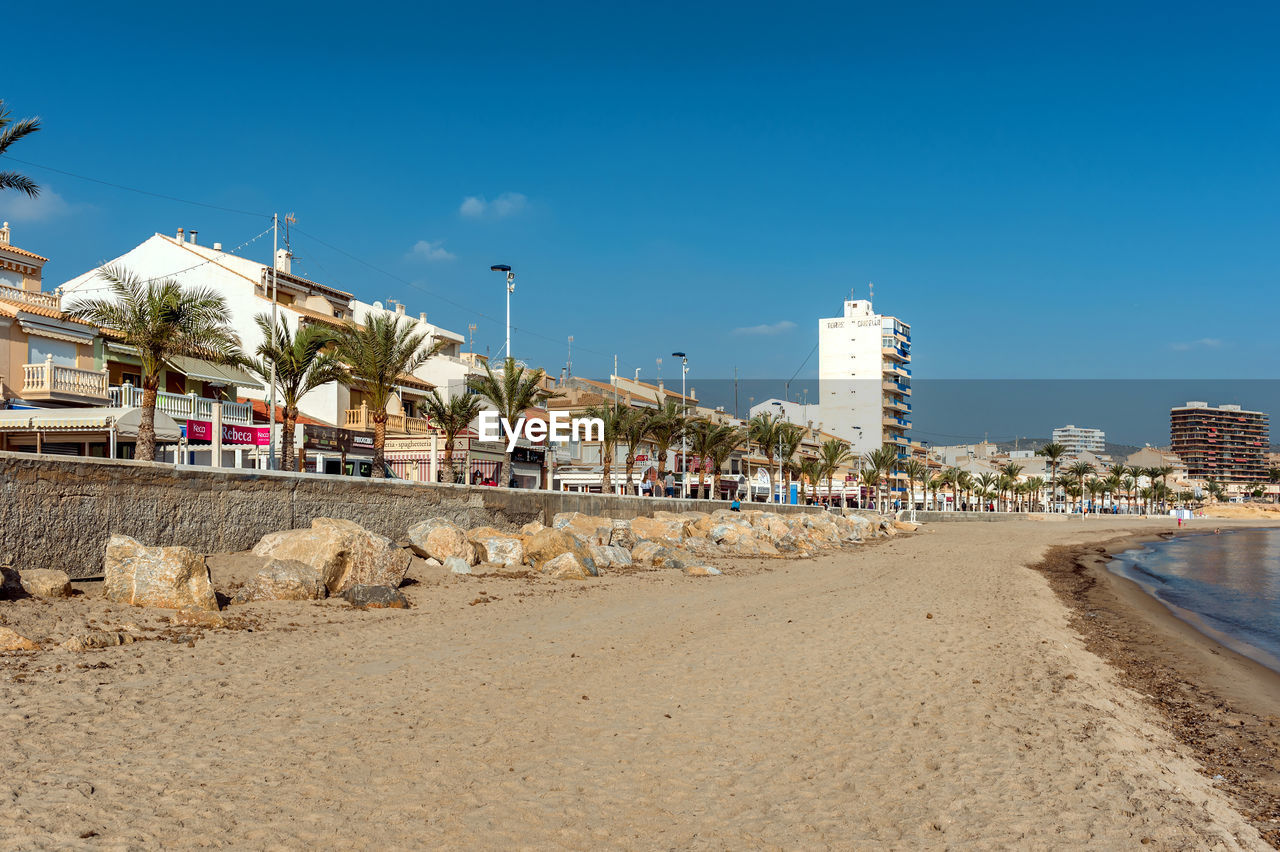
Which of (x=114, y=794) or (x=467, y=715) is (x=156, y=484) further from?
(x=114, y=794)

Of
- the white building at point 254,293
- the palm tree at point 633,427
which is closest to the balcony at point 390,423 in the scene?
the white building at point 254,293

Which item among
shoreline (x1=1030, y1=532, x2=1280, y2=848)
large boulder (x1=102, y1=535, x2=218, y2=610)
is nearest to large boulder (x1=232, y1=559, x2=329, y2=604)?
large boulder (x1=102, y1=535, x2=218, y2=610)

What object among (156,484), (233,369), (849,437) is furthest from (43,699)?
(849,437)

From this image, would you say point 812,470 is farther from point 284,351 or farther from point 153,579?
point 153,579

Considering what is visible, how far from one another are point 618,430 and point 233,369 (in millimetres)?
23118

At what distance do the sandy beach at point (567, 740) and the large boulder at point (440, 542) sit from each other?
4652mm

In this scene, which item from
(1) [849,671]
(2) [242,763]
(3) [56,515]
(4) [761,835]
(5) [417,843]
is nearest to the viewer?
(5) [417,843]

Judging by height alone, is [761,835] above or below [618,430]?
below

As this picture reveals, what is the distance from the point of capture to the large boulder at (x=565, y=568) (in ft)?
59.4

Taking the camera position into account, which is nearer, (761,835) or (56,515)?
(761,835)

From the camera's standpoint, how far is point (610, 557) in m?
20.8

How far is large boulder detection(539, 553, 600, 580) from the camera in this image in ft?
59.4

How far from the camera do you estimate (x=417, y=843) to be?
481 cm

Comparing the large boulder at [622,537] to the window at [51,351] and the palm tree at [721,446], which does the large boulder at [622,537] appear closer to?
the window at [51,351]
